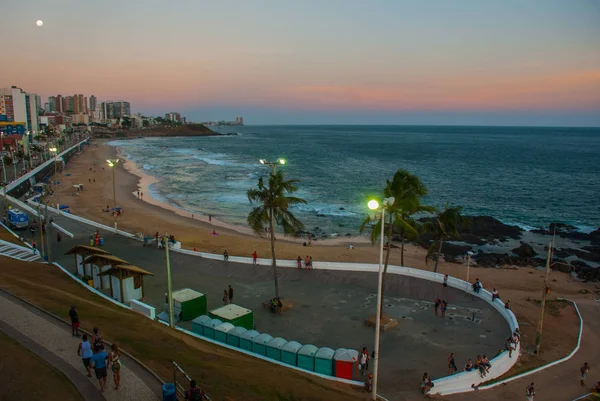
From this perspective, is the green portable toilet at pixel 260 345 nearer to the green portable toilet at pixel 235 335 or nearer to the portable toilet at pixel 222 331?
the green portable toilet at pixel 235 335

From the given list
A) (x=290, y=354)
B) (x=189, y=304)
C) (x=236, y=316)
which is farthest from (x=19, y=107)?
(x=290, y=354)

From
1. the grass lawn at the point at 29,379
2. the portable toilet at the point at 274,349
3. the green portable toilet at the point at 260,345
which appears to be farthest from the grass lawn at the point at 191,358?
the grass lawn at the point at 29,379

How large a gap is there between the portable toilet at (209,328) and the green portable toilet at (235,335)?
753 millimetres

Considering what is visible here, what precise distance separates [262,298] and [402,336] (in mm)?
6972

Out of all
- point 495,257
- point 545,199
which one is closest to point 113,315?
point 495,257

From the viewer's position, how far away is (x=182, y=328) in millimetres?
17281

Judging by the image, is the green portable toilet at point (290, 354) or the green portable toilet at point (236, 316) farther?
the green portable toilet at point (236, 316)

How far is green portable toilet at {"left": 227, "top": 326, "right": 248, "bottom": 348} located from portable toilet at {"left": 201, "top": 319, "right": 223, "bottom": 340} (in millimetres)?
753

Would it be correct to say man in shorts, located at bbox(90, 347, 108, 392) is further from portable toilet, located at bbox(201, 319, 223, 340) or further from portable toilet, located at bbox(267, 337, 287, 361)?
portable toilet, located at bbox(201, 319, 223, 340)

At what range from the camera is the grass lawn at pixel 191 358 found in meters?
11.0

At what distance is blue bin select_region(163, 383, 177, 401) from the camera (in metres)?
8.97

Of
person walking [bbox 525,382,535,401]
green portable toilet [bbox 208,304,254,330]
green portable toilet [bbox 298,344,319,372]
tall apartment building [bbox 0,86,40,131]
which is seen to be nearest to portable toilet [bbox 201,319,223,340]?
green portable toilet [bbox 208,304,254,330]

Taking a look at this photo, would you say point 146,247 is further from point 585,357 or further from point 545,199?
point 545,199

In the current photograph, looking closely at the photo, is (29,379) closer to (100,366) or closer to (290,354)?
(100,366)
